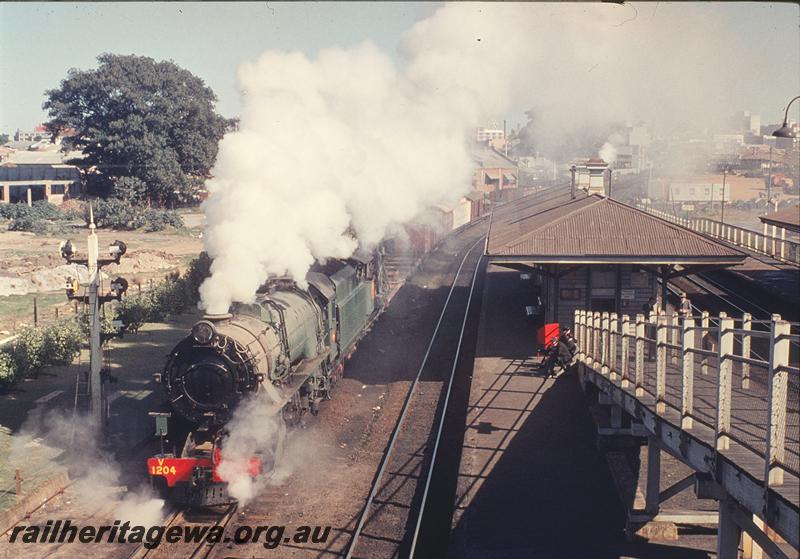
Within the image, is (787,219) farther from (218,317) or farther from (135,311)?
(135,311)

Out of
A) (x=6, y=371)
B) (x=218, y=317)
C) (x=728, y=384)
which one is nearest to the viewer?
(x=728, y=384)

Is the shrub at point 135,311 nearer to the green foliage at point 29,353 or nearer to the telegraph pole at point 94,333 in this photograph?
the green foliage at point 29,353

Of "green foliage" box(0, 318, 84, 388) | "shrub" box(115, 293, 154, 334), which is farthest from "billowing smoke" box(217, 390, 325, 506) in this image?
"shrub" box(115, 293, 154, 334)

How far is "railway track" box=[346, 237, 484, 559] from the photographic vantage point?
12.4 meters

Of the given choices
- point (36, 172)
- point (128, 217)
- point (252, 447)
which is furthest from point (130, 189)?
point (252, 447)

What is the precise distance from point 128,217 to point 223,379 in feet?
142

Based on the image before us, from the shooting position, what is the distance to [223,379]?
1369 cm

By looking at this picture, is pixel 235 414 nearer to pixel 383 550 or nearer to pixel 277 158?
pixel 383 550

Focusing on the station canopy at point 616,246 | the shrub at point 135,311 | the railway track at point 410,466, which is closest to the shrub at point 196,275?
the shrub at point 135,311

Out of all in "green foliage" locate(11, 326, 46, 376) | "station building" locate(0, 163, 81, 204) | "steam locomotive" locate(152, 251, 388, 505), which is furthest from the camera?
"station building" locate(0, 163, 81, 204)

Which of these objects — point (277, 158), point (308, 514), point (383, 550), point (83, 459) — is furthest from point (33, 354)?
point (383, 550)

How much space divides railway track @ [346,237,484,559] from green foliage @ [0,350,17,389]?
387 inches

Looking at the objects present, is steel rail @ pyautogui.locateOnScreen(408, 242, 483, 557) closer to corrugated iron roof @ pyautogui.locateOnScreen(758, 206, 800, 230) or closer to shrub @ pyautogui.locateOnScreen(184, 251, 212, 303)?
shrub @ pyautogui.locateOnScreen(184, 251, 212, 303)

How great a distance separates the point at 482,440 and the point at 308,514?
3969 millimetres
